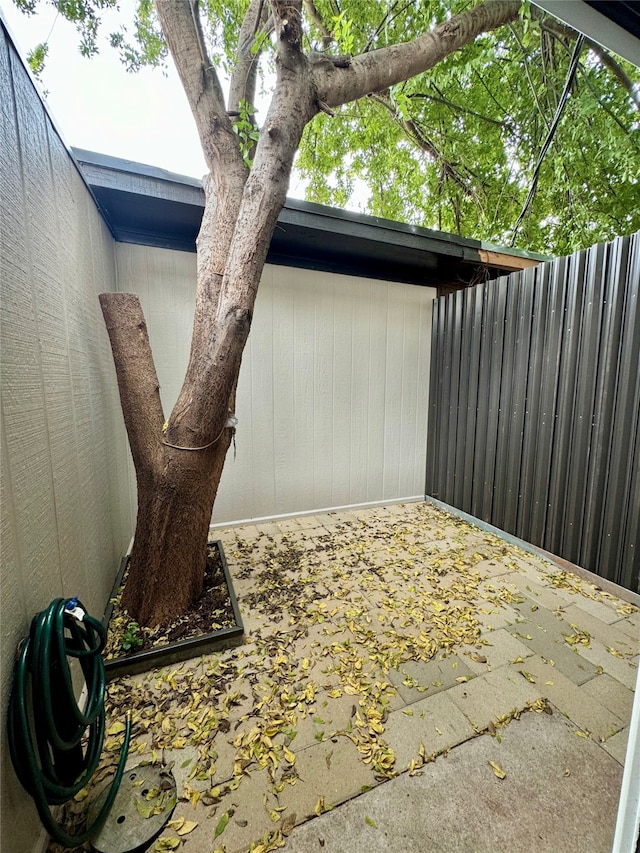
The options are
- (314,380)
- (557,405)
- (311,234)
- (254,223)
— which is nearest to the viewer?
(254,223)

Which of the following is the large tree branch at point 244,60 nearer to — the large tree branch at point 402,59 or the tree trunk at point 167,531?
the large tree branch at point 402,59

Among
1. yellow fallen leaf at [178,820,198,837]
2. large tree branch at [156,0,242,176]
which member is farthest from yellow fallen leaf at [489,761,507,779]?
large tree branch at [156,0,242,176]

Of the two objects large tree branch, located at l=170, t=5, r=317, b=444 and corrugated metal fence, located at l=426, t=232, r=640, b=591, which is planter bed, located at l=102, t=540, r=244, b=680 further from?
corrugated metal fence, located at l=426, t=232, r=640, b=591

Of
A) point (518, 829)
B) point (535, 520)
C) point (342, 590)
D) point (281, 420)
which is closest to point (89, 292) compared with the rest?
point (281, 420)

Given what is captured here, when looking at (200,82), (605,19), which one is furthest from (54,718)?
(200,82)

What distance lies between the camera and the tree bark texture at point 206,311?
1717mm

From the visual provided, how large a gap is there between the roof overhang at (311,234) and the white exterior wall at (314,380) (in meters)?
0.14

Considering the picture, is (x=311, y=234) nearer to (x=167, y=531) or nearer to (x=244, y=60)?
(x=244, y=60)

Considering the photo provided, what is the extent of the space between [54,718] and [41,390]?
38.9 inches

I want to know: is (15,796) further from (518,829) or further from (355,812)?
(518,829)

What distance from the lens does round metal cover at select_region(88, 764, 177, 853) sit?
98 centimetres

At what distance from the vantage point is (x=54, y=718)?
Answer: 920 mm

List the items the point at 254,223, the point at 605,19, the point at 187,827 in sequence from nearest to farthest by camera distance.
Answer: the point at 605,19 → the point at 187,827 → the point at 254,223

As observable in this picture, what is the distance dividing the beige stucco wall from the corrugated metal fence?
3.10m
